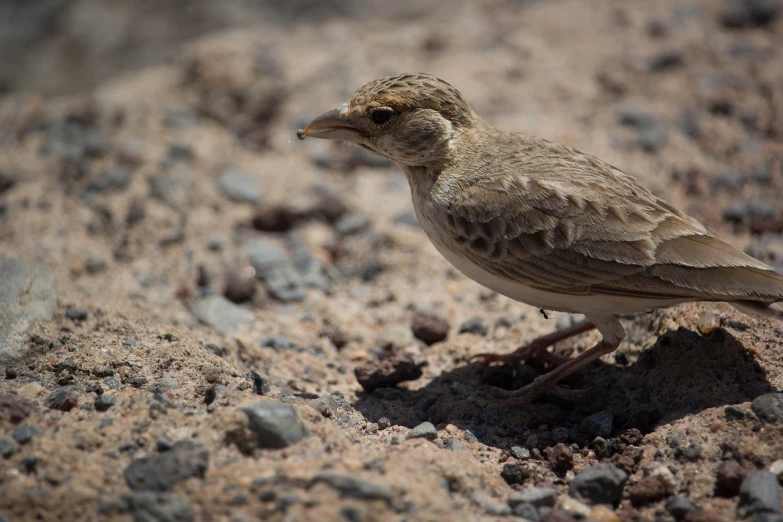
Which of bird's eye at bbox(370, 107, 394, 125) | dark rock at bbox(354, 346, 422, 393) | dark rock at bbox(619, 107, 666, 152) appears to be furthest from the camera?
dark rock at bbox(619, 107, 666, 152)

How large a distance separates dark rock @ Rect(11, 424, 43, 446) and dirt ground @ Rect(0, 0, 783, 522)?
2 centimetres

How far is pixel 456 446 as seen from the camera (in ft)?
15.3

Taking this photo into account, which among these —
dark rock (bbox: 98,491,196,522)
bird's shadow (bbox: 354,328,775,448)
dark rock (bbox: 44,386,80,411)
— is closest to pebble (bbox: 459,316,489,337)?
bird's shadow (bbox: 354,328,775,448)

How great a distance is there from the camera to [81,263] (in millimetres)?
7117

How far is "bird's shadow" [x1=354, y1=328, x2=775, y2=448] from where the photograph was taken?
4816 mm

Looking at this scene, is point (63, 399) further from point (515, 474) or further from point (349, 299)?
point (349, 299)

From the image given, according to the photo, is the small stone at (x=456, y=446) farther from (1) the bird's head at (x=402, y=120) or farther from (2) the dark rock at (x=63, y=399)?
(2) the dark rock at (x=63, y=399)

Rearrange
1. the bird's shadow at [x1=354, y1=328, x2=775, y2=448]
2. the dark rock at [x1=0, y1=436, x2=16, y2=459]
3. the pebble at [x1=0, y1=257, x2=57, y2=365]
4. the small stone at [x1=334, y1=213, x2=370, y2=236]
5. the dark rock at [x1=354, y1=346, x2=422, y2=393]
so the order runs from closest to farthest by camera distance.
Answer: the dark rock at [x1=0, y1=436, x2=16, y2=459]
the bird's shadow at [x1=354, y1=328, x2=775, y2=448]
the pebble at [x1=0, y1=257, x2=57, y2=365]
the dark rock at [x1=354, y1=346, x2=422, y2=393]
the small stone at [x1=334, y1=213, x2=370, y2=236]

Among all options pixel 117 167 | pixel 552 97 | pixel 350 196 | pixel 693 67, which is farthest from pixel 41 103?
pixel 693 67

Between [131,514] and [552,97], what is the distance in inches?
270

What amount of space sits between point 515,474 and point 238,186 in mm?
4678

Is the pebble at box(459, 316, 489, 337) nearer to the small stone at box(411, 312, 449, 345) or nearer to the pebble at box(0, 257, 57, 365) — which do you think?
the small stone at box(411, 312, 449, 345)

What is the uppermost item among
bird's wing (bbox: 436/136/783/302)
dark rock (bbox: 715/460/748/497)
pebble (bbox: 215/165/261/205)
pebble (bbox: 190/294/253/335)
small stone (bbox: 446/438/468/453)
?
bird's wing (bbox: 436/136/783/302)

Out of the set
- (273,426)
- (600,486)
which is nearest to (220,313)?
(273,426)
